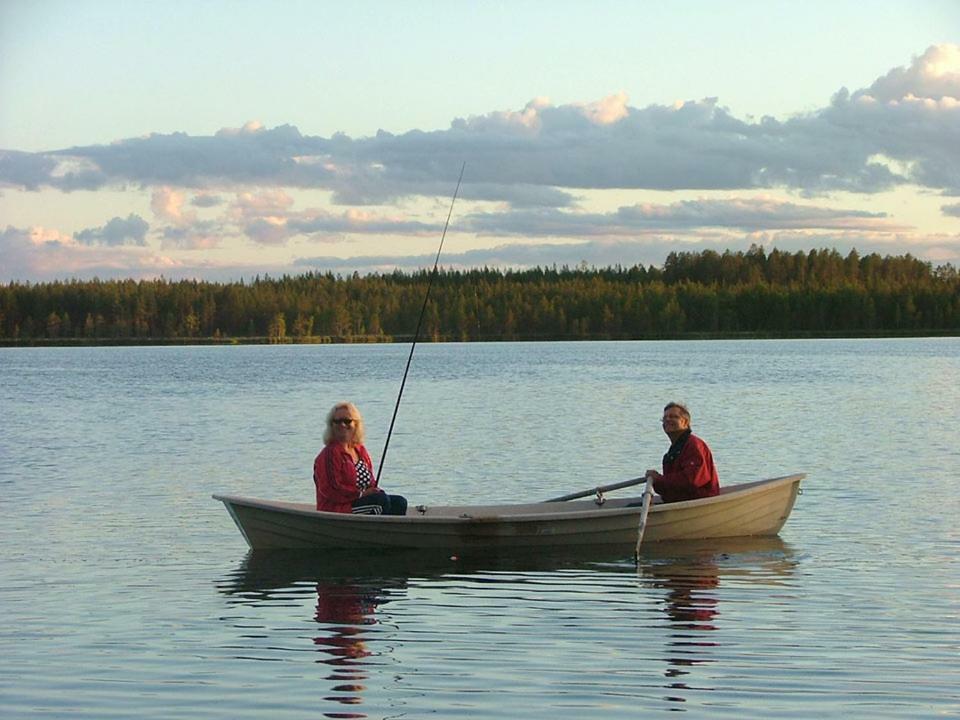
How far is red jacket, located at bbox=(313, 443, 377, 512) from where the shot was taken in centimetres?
1373

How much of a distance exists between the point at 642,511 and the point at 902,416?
24.4m

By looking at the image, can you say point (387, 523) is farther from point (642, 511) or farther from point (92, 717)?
point (92, 717)

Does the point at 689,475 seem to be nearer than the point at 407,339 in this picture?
Yes

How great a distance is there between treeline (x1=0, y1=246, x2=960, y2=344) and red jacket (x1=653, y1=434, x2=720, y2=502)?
14715 cm

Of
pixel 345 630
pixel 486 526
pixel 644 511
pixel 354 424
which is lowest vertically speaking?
pixel 345 630

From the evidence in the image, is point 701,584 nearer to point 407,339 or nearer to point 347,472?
point 347,472

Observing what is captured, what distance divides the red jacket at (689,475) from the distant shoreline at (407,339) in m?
148

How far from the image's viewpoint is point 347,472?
13953 mm

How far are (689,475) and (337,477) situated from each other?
3484 millimetres

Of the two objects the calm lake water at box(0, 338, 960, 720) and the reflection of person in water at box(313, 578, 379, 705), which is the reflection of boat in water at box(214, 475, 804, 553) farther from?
the reflection of person in water at box(313, 578, 379, 705)

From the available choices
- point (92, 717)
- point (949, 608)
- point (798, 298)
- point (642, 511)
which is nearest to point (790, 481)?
point (642, 511)

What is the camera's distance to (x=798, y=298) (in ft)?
530

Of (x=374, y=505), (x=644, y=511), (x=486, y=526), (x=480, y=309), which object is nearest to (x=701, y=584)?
(x=644, y=511)

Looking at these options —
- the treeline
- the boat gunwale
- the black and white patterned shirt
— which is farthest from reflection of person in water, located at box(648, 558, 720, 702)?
the treeline
